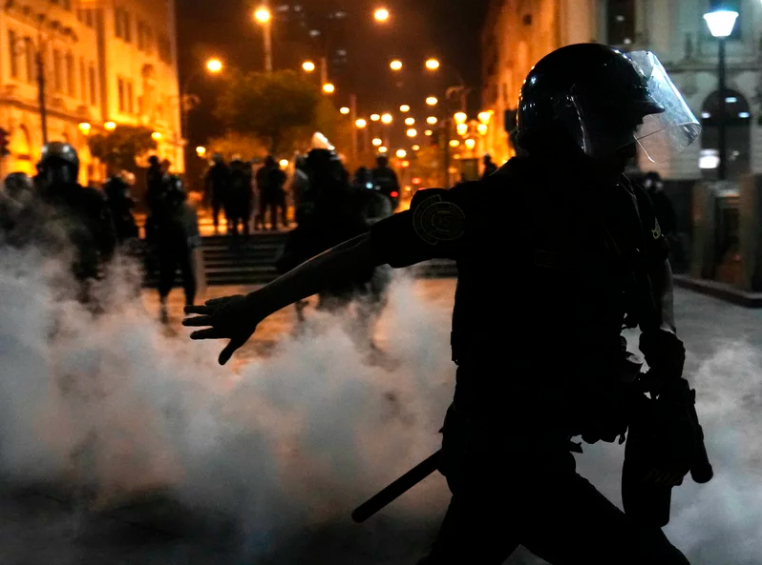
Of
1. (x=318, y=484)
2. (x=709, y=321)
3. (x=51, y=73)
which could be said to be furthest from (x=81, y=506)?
(x=51, y=73)

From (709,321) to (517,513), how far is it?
9.91 metres

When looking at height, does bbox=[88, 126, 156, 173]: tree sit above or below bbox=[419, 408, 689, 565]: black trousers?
above

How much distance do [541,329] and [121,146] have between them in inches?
2023

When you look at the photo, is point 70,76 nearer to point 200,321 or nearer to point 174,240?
point 174,240

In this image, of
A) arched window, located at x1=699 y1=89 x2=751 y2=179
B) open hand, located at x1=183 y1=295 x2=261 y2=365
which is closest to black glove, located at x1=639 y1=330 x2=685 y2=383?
open hand, located at x1=183 y1=295 x2=261 y2=365

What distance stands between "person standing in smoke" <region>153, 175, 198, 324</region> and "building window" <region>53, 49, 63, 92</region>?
41908mm

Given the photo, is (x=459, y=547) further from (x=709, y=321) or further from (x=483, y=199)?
(x=709, y=321)

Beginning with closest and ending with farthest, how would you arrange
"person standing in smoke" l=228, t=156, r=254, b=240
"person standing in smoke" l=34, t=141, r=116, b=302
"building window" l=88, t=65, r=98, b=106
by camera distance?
"person standing in smoke" l=34, t=141, r=116, b=302
"person standing in smoke" l=228, t=156, r=254, b=240
"building window" l=88, t=65, r=98, b=106

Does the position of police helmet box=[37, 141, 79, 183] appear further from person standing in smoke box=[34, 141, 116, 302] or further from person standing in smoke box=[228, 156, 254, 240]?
person standing in smoke box=[228, 156, 254, 240]

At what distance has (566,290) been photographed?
191 centimetres

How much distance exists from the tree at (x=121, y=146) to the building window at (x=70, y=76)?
291 cm

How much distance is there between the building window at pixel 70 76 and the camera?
2088 inches

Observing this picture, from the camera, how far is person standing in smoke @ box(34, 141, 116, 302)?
27.1 ft

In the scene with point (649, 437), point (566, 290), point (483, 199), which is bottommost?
point (649, 437)
